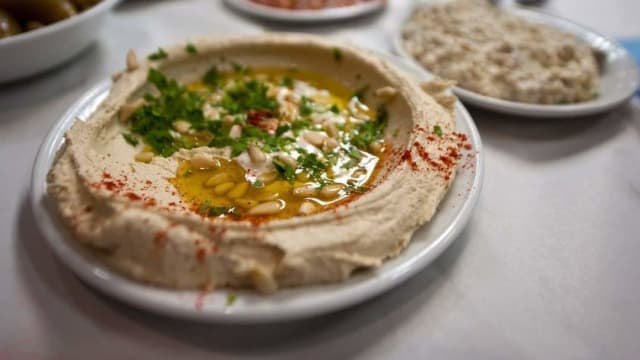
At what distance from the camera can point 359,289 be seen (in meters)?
1.48

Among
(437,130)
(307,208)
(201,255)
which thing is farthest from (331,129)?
(201,255)

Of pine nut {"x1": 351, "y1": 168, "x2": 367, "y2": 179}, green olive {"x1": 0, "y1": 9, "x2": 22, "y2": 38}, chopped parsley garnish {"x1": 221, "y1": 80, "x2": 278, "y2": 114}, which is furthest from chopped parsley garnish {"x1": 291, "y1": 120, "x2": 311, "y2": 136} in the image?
green olive {"x1": 0, "y1": 9, "x2": 22, "y2": 38}

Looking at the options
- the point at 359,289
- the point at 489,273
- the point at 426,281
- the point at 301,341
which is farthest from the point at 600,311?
the point at 301,341

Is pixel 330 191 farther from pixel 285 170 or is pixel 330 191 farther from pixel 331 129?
pixel 331 129

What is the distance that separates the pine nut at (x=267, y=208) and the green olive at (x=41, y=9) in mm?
1596

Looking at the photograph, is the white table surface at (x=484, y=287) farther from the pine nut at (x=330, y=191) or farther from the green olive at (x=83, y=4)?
the green olive at (x=83, y=4)

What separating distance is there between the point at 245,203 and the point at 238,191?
0.07m

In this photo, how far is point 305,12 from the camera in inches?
130

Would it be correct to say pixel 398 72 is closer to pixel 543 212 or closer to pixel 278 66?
pixel 278 66

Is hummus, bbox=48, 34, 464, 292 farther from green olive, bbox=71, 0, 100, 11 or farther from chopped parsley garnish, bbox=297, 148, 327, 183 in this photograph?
green olive, bbox=71, 0, 100, 11

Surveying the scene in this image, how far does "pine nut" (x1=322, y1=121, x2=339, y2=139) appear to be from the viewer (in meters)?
2.19

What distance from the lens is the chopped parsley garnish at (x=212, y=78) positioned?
253 centimetres

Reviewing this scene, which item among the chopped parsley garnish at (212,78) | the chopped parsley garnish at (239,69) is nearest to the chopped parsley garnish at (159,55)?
the chopped parsley garnish at (212,78)

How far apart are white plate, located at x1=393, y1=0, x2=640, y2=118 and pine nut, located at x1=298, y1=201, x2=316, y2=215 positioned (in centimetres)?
109
